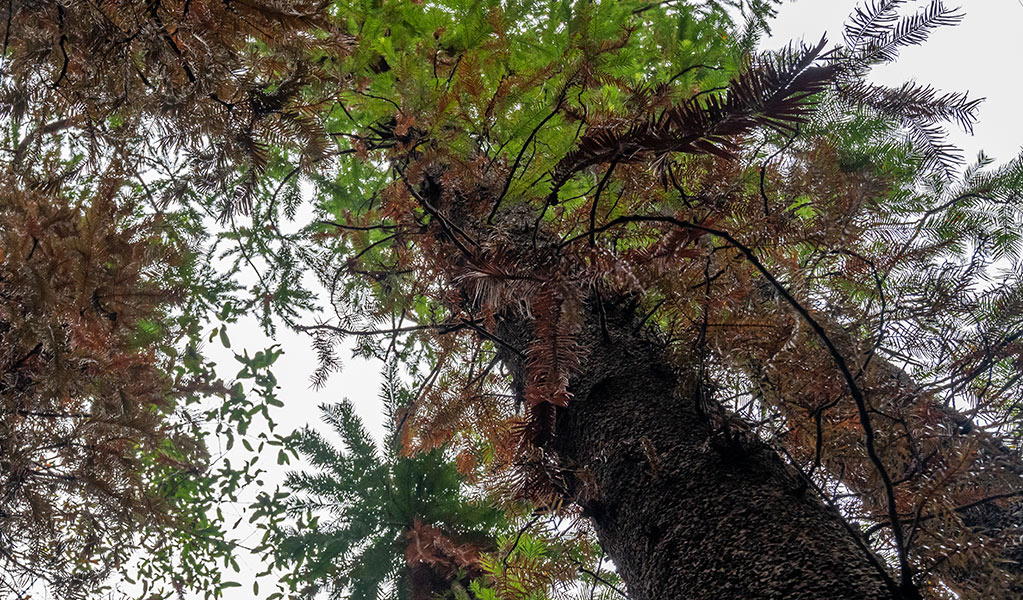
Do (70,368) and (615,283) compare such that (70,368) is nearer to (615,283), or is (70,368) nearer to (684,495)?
(615,283)

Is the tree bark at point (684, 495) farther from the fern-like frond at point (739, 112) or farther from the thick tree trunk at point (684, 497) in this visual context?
the fern-like frond at point (739, 112)

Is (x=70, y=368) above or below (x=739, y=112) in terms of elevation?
above

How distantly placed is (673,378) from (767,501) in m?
0.55

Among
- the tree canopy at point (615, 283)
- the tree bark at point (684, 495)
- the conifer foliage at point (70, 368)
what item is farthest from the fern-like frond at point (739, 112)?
the conifer foliage at point (70, 368)

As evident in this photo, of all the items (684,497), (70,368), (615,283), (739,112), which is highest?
(70,368)

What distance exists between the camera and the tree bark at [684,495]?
1.25 meters

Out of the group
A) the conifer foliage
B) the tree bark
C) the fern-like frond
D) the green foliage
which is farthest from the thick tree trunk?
the green foliage

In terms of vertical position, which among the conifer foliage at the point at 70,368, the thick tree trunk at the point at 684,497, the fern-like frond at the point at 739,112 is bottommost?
the thick tree trunk at the point at 684,497

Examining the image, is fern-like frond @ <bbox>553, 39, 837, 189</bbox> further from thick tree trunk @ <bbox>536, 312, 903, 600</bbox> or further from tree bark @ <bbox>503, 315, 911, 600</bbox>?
thick tree trunk @ <bbox>536, 312, 903, 600</bbox>

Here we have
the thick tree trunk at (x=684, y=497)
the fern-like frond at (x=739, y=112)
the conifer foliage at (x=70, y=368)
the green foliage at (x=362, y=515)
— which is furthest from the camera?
the green foliage at (x=362, y=515)

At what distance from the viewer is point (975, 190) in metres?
2.30

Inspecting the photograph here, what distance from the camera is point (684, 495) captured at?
152cm

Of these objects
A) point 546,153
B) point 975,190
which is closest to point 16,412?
point 546,153

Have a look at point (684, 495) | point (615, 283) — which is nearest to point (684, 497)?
point (684, 495)
